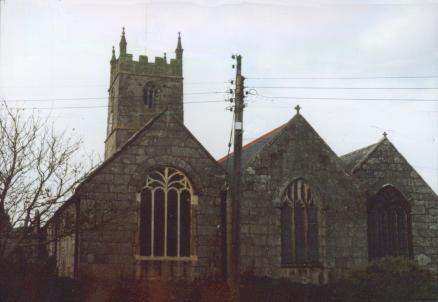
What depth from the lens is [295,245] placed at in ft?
79.4

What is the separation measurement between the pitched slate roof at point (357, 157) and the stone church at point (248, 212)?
114 mm

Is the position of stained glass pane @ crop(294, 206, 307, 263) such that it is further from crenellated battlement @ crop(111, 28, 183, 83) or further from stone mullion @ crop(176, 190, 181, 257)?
crenellated battlement @ crop(111, 28, 183, 83)

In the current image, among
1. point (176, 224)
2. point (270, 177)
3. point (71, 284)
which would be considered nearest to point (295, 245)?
point (270, 177)

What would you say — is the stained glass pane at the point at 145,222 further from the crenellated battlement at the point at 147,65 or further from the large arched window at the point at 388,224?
the crenellated battlement at the point at 147,65

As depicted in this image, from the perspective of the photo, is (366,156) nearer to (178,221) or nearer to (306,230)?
(306,230)

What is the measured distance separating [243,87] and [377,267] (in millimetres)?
7663

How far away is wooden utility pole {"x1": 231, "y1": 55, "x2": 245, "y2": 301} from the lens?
18.4 metres

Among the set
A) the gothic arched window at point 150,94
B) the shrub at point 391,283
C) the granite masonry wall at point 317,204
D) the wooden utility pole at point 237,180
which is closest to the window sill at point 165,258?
the granite masonry wall at point 317,204

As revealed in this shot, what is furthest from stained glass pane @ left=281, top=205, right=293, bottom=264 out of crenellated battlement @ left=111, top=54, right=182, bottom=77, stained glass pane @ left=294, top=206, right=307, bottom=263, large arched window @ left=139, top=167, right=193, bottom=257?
crenellated battlement @ left=111, top=54, right=182, bottom=77

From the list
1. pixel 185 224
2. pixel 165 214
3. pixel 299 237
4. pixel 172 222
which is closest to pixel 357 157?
pixel 299 237

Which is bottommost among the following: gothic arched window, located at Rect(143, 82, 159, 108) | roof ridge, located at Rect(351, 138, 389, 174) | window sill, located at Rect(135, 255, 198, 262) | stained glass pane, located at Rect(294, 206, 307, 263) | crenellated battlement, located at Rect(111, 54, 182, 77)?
window sill, located at Rect(135, 255, 198, 262)

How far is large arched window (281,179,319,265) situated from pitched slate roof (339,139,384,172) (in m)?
2.25

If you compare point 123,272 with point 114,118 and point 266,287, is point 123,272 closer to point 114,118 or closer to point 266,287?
point 266,287

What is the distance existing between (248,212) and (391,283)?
5.41m
